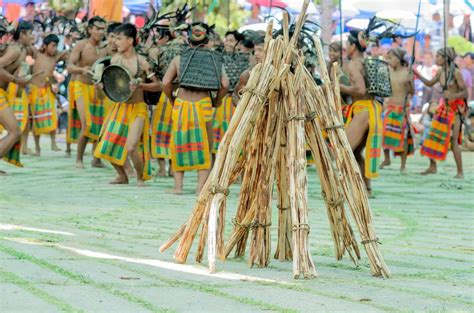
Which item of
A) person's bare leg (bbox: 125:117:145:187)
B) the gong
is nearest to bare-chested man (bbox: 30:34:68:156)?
the gong

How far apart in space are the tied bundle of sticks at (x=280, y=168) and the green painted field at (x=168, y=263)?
158mm

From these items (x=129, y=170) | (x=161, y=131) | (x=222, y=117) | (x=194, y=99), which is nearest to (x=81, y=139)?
(x=129, y=170)

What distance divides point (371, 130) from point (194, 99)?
1705 millimetres

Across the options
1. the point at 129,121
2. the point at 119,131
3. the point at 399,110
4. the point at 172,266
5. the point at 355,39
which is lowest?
the point at 172,266

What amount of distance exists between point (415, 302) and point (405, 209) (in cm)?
539

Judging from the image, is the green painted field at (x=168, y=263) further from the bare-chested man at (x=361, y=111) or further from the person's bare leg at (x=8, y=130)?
the person's bare leg at (x=8, y=130)

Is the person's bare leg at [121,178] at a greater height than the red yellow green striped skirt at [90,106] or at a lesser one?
lesser

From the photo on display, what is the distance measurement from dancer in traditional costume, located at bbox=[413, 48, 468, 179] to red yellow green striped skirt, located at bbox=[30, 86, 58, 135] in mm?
4987

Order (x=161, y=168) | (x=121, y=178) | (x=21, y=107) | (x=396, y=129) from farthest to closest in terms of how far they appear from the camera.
Answer: (x=396, y=129), (x=21, y=107), (x=161, y=168), (x=121, y=178)

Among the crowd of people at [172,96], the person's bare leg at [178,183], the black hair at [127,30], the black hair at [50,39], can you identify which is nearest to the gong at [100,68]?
the crowd of people at [172,96]

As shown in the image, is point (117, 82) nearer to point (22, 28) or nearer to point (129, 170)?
point (129, 170)

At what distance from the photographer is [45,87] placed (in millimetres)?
16672

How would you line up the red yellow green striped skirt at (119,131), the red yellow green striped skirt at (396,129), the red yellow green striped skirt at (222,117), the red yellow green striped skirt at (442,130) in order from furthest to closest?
the red yellow green striped skirt at (396,129), the red yellow green striped skirt at (442,130), the red yellow green striped skirt at (222,117), the red yellow green striped skirt at (119,131)

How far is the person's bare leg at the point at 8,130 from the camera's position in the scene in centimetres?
1296
